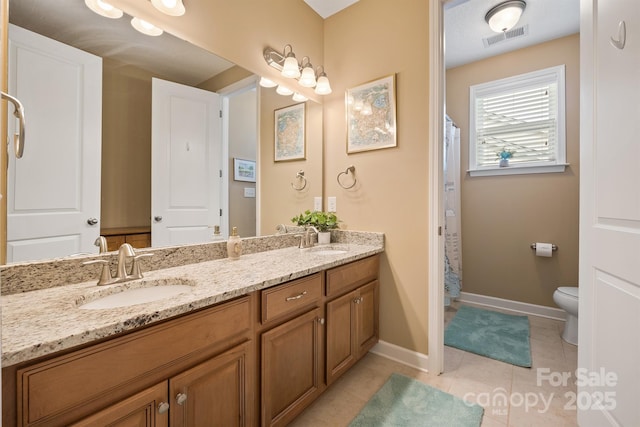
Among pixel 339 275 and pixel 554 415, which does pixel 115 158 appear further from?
pixel 554 415

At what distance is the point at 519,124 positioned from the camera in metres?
2.92

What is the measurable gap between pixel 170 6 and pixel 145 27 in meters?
0.16

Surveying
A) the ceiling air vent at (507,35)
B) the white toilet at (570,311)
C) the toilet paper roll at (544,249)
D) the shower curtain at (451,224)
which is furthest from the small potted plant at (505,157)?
the white toilet at (570,311)

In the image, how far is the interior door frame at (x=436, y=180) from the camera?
5.94 feet

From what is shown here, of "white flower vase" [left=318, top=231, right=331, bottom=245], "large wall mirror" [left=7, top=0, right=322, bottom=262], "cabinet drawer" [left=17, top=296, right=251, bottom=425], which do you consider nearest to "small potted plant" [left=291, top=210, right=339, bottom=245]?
"white flower vase" [left=318, top=231, right=331, bottom=245]

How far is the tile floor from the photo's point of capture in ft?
4.82

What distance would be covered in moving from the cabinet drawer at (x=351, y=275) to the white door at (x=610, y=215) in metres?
1.09

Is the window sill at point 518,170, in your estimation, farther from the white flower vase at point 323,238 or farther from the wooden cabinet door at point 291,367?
the wooden cabinet door at point 291,367

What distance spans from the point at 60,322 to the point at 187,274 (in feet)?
1.68

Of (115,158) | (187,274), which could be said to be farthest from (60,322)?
(115,158)

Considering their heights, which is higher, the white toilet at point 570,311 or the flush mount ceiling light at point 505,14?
the flush mount ceiling light at point 505,14

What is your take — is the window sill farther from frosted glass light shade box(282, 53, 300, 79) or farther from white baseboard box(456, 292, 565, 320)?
frosted glass light shade box(282, 53, 300, 79)

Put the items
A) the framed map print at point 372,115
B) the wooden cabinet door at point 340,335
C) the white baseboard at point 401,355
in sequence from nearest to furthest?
the wooden cabinet door at point 340,335 → the white baseboard at point 401,355 → the framed map print at point 372,115

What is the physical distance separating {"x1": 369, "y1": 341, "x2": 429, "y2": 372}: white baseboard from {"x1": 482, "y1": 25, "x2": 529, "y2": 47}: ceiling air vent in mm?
2865
